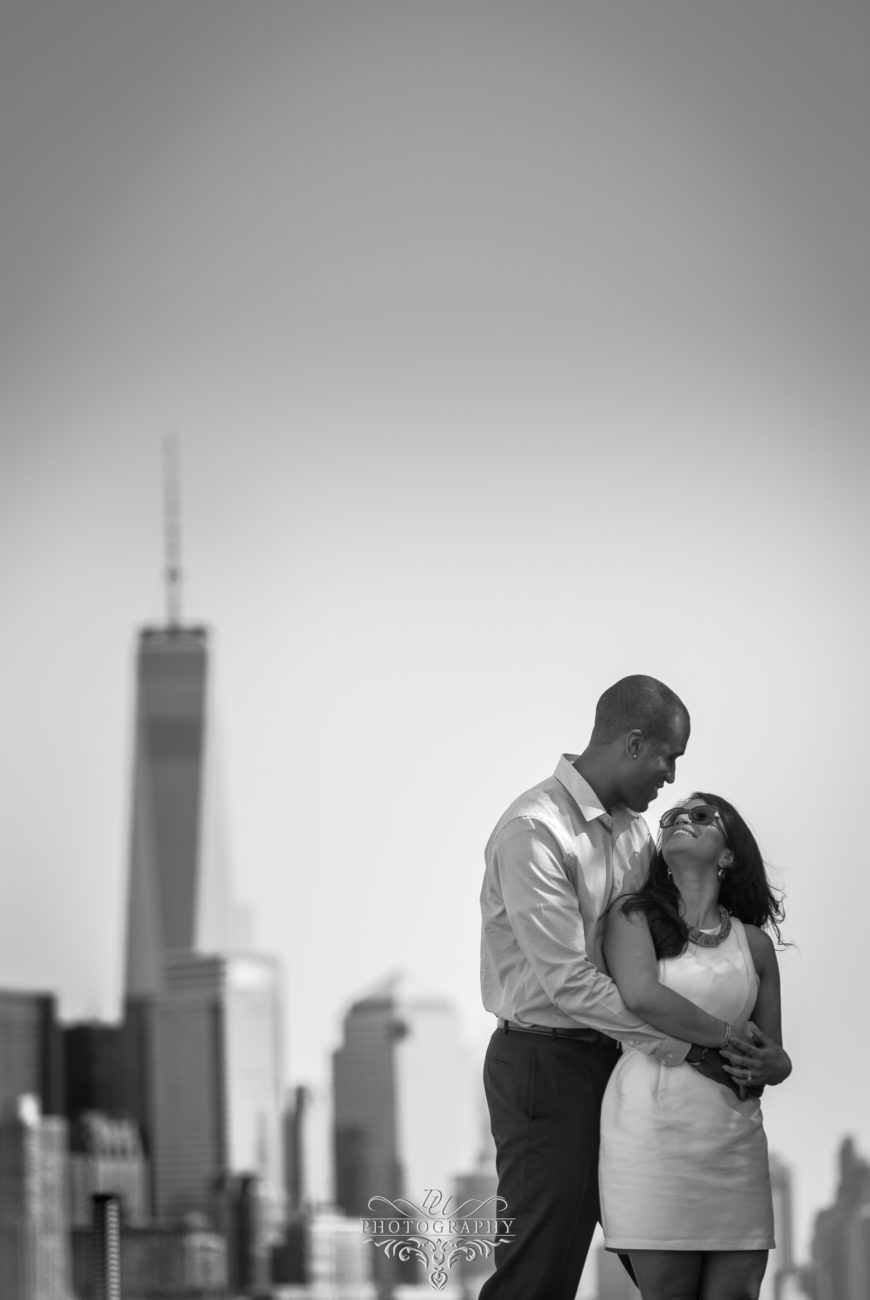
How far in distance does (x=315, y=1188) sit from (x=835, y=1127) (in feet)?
111

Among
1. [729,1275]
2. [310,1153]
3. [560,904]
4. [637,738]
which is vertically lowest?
[310,1153]

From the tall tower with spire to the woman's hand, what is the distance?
184 ft

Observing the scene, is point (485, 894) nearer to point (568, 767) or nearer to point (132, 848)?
point (568, 767)

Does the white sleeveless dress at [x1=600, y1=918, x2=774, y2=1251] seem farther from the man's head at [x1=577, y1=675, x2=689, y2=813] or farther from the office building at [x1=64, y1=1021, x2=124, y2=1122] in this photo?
the office building at [x1=64, y1=1021, x2=124, y2=1122]

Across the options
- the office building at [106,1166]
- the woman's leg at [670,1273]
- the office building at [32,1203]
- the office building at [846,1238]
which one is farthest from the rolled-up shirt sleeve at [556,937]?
the office building at [106,1166]

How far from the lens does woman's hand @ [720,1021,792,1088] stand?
9.69 feet

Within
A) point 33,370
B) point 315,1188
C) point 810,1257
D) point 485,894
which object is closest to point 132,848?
point 315,1188

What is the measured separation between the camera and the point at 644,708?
3105 mm

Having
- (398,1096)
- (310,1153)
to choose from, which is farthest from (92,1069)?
(398,1096)

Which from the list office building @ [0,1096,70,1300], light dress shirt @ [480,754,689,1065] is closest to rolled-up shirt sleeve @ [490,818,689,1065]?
light dress shirt @ [480,754,689,1065]

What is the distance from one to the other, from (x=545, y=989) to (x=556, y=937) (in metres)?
0.07

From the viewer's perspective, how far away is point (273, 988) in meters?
60.7

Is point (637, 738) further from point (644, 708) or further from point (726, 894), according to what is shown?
point (726, 894)

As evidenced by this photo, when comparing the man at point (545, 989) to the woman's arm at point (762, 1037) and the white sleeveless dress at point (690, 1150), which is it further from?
→ the woman's arm at point (762, 1037)
